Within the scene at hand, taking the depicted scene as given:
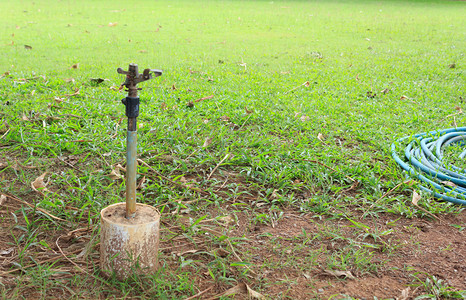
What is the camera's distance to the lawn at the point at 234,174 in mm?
1787

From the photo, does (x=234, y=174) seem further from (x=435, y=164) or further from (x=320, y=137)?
(x=435, y=164)

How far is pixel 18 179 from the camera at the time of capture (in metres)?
2.40

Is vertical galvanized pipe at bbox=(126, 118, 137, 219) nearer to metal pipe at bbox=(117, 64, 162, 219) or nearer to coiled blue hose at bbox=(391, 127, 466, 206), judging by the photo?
metal pipe at bbox=(117, 64, 162, 219)

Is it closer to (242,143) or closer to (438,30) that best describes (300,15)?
(438,30)

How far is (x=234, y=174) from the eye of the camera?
2.63 m

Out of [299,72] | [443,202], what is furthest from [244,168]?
[299,72]

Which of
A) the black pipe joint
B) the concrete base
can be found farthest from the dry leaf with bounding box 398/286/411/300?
the black pipe joint

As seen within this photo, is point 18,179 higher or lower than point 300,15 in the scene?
lower

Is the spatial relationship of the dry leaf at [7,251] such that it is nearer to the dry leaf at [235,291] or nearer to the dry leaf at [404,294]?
the dry leaf at [235,291]

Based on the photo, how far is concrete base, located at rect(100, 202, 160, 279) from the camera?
162cm

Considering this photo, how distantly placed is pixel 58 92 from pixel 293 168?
234cm

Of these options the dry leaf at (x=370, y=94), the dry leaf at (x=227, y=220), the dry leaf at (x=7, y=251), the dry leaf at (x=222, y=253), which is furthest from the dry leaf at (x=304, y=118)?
the dry leaf at (x=7, y=251)

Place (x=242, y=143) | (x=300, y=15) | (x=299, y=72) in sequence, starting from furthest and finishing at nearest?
(x=300, y=15) → (x=299, y=72) → (x=242, y=143)

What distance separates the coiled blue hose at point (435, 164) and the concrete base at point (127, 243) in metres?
1.67
